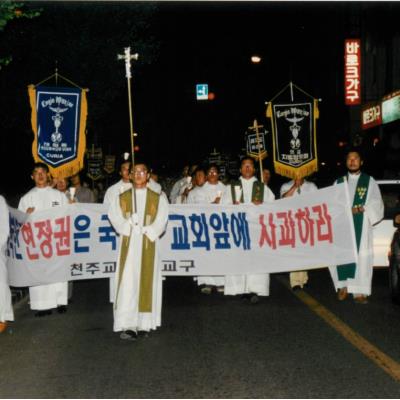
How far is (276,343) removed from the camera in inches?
289

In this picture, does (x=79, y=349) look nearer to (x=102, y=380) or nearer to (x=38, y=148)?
(x=102, y=380)

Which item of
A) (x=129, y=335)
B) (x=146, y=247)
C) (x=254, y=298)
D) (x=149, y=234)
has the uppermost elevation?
(x=149, y=234)

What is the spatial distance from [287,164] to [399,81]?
17837mm

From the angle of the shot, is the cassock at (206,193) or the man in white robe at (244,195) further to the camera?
the cassock at (206,193)

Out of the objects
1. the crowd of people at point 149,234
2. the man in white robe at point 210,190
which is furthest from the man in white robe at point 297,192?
the man in white robe at point 210,190

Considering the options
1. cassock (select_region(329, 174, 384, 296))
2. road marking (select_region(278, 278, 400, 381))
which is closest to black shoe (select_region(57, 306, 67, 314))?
road marking (select_region(278, 278, 400, 381))

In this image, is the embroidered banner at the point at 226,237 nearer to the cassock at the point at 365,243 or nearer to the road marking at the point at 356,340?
the cassock at the point at 365,243

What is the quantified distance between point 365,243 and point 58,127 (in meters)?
5.63

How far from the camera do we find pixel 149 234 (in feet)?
26.4

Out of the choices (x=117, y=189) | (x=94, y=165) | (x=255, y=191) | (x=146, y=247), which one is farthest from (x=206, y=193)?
(x=94, y=165)

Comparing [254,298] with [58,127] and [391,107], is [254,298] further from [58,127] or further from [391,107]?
[391,107]

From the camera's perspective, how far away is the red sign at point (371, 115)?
1203 inches

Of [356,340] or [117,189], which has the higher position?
[117,189]

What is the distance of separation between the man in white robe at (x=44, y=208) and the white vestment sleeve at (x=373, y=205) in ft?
13.0
